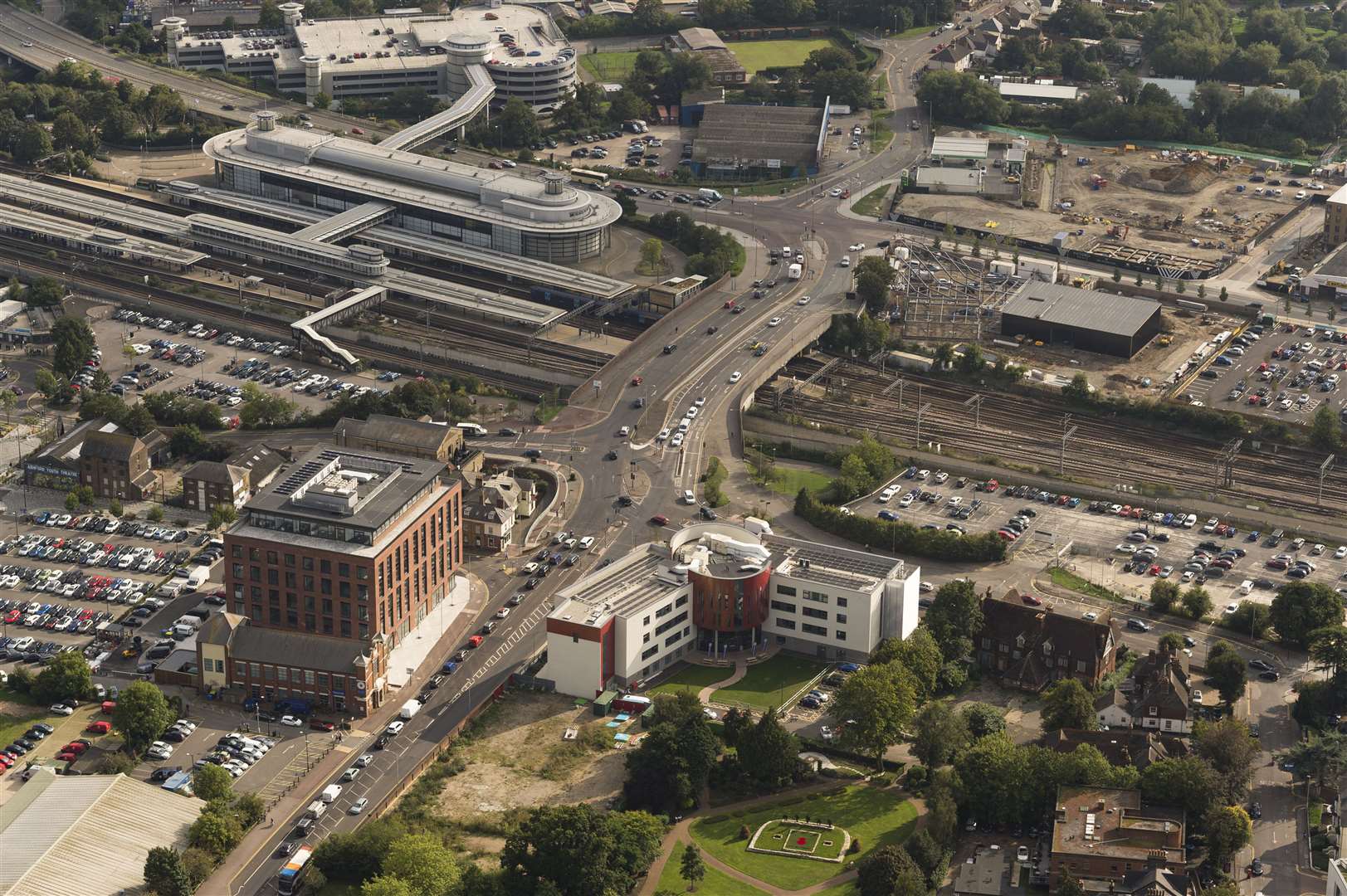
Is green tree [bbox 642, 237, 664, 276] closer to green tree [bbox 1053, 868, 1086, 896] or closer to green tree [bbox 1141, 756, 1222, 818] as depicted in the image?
green tree [bbox 1141, 756, 1222, 818]

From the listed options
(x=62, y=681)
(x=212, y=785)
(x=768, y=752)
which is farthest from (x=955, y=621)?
(x=62, y=681)

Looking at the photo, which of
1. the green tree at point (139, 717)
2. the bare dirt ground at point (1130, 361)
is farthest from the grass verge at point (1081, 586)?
the green tree at point (139, 717)

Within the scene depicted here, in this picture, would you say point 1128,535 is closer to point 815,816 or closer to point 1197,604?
point 1197,604

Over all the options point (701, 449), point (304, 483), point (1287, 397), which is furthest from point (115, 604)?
point (1287, 397)

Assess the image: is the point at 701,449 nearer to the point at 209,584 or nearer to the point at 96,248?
the point at 209,584

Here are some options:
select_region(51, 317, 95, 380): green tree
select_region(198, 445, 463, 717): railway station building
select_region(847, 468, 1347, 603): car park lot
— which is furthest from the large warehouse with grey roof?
select_region(51, 317, 95, 380): green tree

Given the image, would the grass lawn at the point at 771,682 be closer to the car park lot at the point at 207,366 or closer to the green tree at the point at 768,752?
the green tree at the point at 768,752
